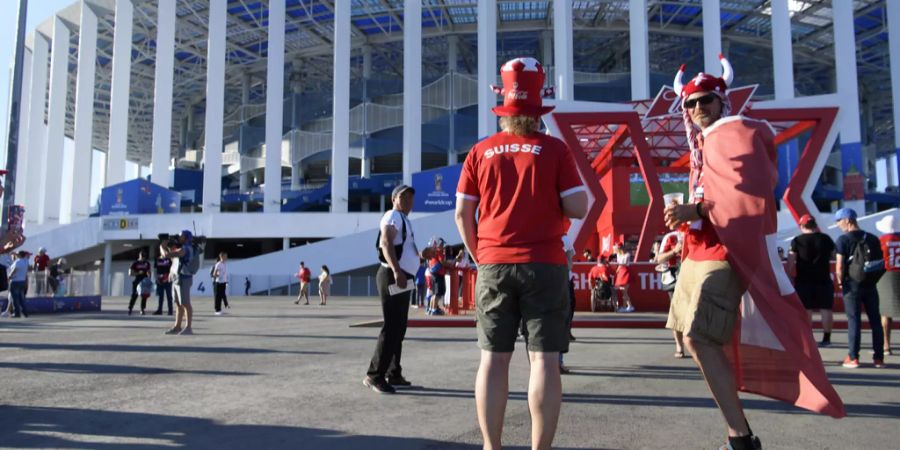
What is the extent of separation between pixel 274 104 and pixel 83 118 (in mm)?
13486

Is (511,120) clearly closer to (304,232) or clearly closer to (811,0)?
(304,232)

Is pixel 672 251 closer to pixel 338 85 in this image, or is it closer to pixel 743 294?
pixel 743 294

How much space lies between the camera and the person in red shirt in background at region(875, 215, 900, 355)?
262 inches

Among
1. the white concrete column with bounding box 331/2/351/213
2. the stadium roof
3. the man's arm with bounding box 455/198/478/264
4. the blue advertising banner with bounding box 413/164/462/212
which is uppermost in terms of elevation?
the stadium roof

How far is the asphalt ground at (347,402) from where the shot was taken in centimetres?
341

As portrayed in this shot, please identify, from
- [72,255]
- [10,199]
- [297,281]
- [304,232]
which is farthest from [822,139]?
[72,255]

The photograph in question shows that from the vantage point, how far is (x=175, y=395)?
454 centimetres

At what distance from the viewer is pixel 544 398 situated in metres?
2.52

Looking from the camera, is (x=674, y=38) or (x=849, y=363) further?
(x=674, y=38)

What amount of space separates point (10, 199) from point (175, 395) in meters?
9.21

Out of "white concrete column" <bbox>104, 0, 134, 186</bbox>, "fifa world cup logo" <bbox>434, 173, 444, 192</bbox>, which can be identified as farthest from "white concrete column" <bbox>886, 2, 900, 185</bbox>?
"white concrete column" <bbox>104, 0, 134, 186</bbox>

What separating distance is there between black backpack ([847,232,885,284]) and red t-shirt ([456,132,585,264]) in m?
5.05

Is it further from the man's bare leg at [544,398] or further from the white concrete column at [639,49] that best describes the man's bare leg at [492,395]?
the white concrete column at [639,49]

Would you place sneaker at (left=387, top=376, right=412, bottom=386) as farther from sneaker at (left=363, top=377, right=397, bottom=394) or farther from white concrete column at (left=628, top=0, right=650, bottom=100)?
white concrete column at (left=628, top=0, right=650, bottom=100)
